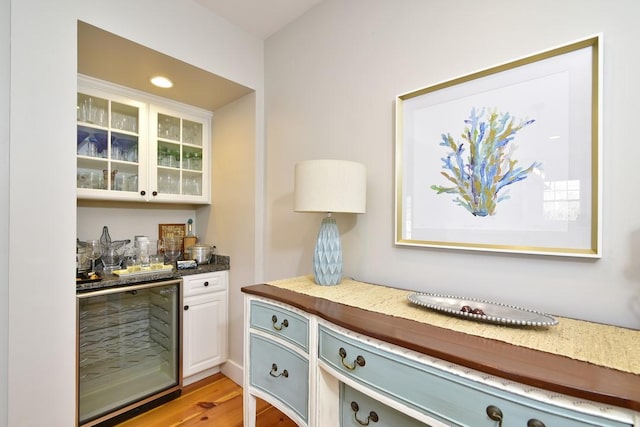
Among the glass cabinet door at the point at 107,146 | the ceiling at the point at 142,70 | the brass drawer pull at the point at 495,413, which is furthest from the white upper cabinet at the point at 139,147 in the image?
the brass drawer pull at the point at 495,413

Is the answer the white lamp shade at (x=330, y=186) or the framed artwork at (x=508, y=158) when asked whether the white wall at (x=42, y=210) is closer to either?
the white lamp shade at (x=330, y=186)

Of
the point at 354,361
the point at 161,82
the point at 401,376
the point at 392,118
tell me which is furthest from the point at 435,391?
the point at 161,82

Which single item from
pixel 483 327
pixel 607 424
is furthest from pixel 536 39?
pixel 607 424

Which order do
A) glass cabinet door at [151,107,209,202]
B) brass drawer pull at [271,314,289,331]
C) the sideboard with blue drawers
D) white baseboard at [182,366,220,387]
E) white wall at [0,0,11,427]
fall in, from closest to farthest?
the sideboard with blue drawers → brass drawer pull at [271,314,289,331] → white wall at [0,0,11,427] → white baseboard at [182,366,220,387] → glass cabinet door at [151,107,209,202]

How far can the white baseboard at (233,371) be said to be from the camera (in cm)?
221

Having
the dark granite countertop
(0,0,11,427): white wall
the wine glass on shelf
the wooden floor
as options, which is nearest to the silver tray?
the wooden floor

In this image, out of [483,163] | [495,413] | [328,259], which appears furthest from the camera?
[328,259]

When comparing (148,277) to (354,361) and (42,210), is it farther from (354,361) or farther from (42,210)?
(354,361)

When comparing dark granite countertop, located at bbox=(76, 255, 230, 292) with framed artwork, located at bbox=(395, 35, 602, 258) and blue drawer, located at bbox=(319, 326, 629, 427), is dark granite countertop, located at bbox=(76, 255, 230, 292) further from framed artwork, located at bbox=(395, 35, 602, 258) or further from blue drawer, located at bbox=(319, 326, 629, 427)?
framed artwork, located at bbox=(395, 35, 602, 258)

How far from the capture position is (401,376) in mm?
851

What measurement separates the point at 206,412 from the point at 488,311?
1.82 metres

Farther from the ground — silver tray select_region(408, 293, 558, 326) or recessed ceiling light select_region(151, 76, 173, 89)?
recessed ceiling light select_region(151, 76, 173, 89)

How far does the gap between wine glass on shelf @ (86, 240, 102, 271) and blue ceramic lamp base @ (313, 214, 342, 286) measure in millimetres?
1534

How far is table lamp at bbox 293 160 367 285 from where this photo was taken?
135 centimetres
